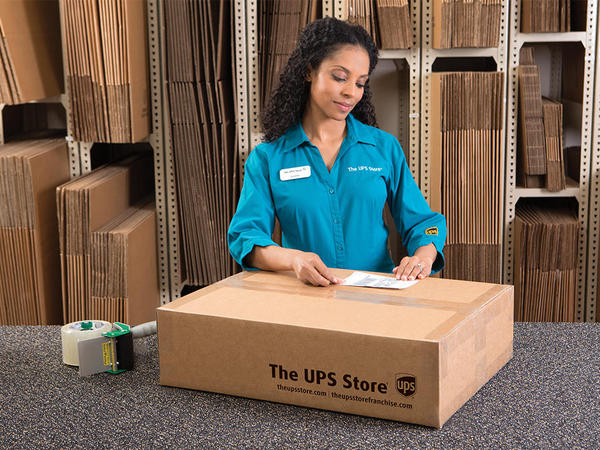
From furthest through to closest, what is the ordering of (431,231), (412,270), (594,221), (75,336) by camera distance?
(594,221) < (431,231) < (412,270) < (75,336)

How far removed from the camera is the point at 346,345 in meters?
1.23

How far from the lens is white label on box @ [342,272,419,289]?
1526 millimetres

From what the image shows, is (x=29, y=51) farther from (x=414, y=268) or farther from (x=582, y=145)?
(x=582, y=145)

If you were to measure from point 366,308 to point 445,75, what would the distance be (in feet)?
5.94

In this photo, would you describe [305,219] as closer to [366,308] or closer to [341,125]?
[341,125]

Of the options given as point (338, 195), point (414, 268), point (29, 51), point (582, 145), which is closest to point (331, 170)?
point (338, 195)

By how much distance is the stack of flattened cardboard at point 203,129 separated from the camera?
118 inches

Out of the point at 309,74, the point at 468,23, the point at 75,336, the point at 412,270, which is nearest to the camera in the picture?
the point at 75,336

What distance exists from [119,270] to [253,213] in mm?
1091

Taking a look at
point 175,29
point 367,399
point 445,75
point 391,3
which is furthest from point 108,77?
point 367,399

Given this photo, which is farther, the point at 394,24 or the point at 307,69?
the point at 394,24

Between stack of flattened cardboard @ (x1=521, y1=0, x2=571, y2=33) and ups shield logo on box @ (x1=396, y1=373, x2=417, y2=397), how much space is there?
2.13 m

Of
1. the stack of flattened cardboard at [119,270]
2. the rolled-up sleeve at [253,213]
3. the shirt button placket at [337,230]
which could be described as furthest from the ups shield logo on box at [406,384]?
the stack of flattened cardboard at [119,270]

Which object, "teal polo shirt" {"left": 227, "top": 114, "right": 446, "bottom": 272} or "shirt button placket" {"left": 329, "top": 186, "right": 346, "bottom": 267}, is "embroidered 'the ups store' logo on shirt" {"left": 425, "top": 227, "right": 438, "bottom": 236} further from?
"shirt button placket" {"left": 329, "top": 186, "right": 346, "bottom": 267}
